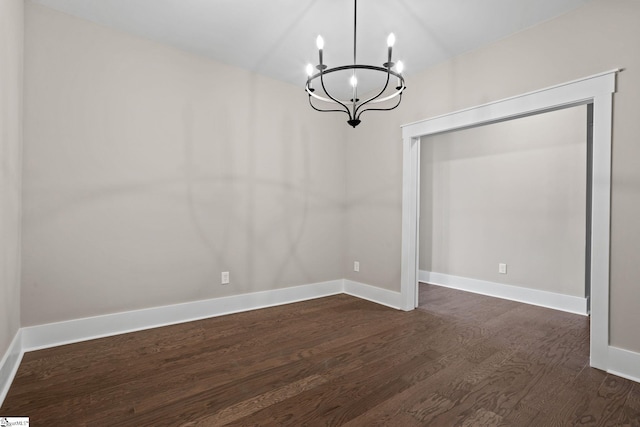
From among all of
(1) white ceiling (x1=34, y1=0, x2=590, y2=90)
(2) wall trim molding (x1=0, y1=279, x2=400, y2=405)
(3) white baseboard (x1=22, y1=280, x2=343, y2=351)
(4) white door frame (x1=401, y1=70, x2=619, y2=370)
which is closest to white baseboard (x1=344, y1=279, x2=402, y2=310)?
(2) wall trim molding (x1=0, y1=279, x2=400, y2=405)

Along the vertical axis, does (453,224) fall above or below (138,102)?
below

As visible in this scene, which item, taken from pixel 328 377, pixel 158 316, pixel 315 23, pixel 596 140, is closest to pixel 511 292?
pixel 596 140

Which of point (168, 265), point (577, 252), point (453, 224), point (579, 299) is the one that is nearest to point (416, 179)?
point (453, 224)

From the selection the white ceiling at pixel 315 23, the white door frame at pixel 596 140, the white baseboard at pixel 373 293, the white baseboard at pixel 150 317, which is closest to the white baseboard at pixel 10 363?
the white baseboard at pixel 150 317

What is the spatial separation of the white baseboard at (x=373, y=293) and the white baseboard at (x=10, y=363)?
3217 millimetres

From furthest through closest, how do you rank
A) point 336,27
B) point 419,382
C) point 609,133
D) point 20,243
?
point 336,27 → point 20,243 → point 609,133 → point 419,382

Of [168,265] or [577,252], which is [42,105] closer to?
[168,265]

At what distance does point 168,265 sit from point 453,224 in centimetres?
385

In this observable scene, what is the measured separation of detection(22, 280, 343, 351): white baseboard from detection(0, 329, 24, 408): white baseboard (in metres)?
0.14

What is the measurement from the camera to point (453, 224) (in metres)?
4.85

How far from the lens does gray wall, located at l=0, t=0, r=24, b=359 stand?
1.92 meters

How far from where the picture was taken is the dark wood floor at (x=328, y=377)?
1735 millimetres

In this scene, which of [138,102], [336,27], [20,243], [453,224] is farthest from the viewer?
[453,224]

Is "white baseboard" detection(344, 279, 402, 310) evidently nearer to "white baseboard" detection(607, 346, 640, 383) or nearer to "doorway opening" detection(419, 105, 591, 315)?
"doorway opening" detection(419, 105, 591, 315)
